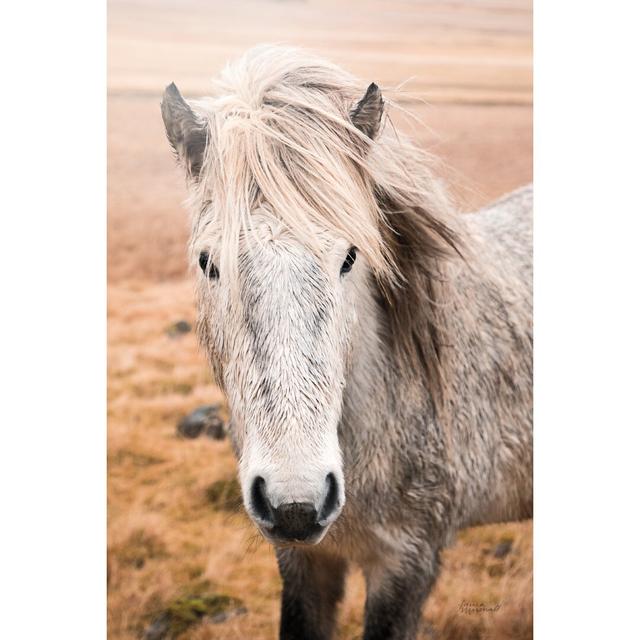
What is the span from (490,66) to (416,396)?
3.63ft

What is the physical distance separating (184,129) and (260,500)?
73 centimetres

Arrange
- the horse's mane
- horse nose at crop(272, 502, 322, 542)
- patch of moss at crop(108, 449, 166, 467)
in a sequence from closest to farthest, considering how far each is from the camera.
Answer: horse nose at crop(272, 502, 322, 542) < the horse's mane < patch of moss at crop(108, 449, 166, 467)

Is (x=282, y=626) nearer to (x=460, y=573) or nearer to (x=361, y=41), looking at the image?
(x=460, y=573)

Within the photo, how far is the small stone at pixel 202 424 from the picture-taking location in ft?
8.18

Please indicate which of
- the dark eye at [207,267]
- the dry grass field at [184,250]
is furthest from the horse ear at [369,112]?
the dry grass field at [184,250]

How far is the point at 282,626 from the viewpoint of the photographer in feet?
6.70

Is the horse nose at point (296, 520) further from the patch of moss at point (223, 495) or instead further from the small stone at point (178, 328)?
the small stone at point (178, 328)

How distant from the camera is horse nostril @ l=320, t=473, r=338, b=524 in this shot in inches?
53.4

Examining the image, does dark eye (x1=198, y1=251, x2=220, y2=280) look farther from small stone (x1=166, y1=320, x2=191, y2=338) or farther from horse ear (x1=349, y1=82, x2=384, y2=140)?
small stone (x1=166, y1=320, x2=191, y2=338)

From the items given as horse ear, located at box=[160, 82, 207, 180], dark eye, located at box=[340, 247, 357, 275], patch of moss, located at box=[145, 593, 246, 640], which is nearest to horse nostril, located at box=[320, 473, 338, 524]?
dark eye, located at box=[340, 247, 357, 275]

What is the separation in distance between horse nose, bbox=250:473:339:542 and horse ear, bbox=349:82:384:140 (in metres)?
0.69
